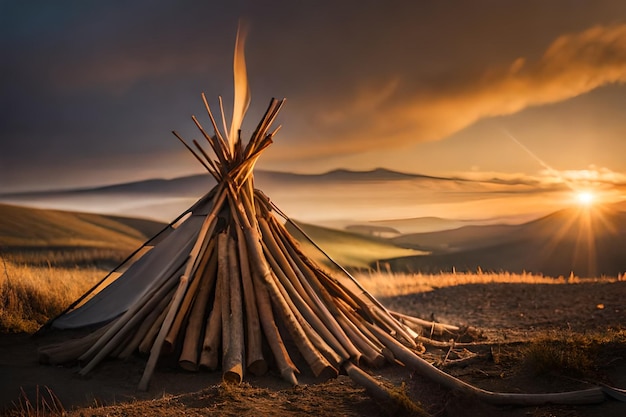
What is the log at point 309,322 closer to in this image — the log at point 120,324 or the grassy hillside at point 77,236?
the log at point 120,324

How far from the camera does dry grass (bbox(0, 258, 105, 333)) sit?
7.32m

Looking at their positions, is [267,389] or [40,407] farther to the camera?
[40,407]

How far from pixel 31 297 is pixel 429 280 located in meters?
8.18

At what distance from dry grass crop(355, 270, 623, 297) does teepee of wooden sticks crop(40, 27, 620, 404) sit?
622cm

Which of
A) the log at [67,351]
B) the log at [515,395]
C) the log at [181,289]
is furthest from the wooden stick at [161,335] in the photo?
the log at [515,395]

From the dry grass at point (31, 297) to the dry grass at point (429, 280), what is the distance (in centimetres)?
600

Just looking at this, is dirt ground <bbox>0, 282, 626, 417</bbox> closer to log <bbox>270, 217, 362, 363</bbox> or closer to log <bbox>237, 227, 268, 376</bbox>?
log <bbox>237, 227, 268, 376</bbox>

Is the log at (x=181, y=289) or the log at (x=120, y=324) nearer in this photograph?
the log at (x=181, y=289)

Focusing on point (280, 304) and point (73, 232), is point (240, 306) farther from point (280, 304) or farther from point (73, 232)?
point (73, 232)

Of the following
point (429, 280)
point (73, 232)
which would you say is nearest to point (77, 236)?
point (73, 232)

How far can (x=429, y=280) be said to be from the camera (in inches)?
525

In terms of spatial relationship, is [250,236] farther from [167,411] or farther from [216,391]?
[167,411]

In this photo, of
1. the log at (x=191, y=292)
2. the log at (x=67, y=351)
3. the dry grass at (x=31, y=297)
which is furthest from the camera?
the dry grass at (x=31, y=297)

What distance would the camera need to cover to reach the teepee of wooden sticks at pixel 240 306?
4.98m
